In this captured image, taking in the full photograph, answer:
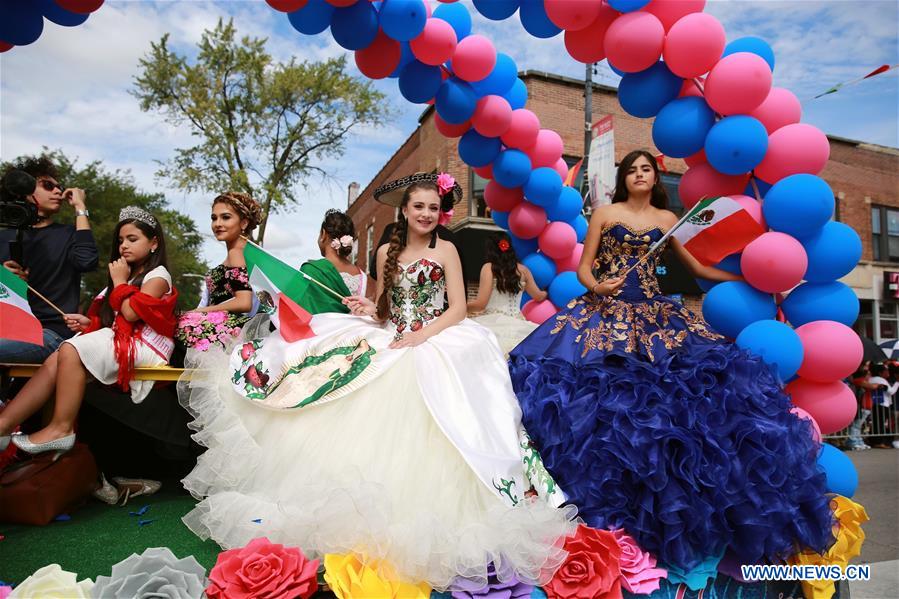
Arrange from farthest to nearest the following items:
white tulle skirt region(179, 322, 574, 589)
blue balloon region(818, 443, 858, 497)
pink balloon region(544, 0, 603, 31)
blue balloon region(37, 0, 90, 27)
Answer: pink balloon region(544, 0, 603, 31) → blue balloon region(37, 0, 90, 27) → blue balloon region(818, 443, 858, 497) → white tulle skirt region(179, 322, 574, 589)

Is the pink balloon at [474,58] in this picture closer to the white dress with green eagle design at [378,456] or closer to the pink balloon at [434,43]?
the pink balloon at [434,43]

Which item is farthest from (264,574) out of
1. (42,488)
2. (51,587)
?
(42,488)

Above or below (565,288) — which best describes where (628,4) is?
above

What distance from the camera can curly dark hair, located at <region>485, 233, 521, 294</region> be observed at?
243 inches

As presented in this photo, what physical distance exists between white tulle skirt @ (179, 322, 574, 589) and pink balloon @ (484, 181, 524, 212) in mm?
3454

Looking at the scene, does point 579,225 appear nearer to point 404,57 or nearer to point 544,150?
point 544,150

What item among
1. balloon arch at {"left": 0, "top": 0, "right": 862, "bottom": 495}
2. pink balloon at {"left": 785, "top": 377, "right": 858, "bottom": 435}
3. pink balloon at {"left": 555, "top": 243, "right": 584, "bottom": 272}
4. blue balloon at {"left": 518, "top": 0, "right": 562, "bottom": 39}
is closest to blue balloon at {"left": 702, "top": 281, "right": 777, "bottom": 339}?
balloon arch at {"left": 0, "top": 0, "right": 862, "bottom": 495}

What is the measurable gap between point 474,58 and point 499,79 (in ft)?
1.59

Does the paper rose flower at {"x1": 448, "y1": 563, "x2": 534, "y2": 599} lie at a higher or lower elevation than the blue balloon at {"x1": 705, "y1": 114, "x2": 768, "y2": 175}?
lower

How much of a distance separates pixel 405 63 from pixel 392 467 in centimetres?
383

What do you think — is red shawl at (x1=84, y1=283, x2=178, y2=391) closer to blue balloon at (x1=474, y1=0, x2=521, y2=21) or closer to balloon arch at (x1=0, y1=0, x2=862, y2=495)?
balloon arch at (x1=0, y1=0, x2=862, y2=495)

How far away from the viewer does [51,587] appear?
219cm

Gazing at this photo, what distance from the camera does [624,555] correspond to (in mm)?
2576

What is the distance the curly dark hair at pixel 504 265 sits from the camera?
6164mm
